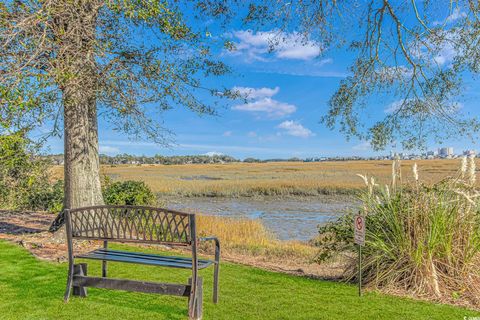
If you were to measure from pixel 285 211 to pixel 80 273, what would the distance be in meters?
20.9

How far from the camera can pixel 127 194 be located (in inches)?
575

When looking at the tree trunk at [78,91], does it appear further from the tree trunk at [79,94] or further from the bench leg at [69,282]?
the bench leg at [69,282]

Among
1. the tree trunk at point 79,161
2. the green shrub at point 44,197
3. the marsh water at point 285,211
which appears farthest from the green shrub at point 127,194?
the marsh water at point 285,211

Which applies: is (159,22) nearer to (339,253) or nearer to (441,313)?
(339,253)

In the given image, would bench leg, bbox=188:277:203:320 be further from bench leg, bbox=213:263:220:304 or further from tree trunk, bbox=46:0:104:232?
tree trunk, bbox=46:0:104:232

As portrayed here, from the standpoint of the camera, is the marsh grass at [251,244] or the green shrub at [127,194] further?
the green shrub at [127,194]

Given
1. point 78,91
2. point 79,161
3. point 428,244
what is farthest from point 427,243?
point 79,161

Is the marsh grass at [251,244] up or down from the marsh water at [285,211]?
up

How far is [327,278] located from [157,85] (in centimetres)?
500

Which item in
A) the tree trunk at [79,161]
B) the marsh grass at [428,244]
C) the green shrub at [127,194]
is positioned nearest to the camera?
the marsh grass at [428,244]

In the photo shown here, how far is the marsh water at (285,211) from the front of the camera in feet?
60.2

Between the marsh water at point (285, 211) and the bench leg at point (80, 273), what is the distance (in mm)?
10884

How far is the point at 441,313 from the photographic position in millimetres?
4977

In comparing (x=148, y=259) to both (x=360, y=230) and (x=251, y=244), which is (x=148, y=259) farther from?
(x=251, y=244)
